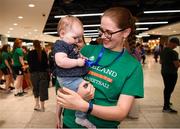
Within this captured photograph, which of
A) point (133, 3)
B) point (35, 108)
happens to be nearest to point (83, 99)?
point (35, 108)

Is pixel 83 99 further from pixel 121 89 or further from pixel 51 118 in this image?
pixel 51 118

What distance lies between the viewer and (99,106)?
5.11ft

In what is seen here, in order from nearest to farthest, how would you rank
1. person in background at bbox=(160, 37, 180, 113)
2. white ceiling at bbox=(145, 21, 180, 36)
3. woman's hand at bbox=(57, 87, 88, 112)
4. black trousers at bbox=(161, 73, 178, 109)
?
woman's hand at bbox=(57, 87, 88, 112) < person in background at bbox=(160, 37, 180, 113) < black trousers at bbox=(161, 73, 178, 109) < white ceiling at bbox=(145, 21, 180, 36)

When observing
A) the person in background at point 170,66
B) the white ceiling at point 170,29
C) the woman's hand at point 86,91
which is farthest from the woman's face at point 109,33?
the white ceiling at point 170,29

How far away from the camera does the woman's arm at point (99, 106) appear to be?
4.99 ft

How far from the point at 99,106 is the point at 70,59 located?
16.0 inches

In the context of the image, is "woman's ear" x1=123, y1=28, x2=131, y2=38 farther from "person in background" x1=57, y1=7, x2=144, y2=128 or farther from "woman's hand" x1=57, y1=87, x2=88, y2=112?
"woman's hand" x1=57, y1=87, x2=88, y2=112

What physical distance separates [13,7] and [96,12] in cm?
743

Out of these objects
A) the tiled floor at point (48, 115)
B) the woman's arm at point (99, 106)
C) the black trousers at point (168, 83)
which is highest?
the woman's arm at point (99, 106)

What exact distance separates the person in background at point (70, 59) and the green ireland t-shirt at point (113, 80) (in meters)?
0.06

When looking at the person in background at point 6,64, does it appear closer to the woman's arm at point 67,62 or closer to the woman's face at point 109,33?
the woman's arm at point 67,62

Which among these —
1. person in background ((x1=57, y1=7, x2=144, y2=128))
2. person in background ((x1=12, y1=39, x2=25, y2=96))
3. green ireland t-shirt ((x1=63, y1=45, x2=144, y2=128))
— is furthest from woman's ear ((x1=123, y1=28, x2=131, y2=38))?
person in background ((x1=12, y1=39, x2=25, y2=96))

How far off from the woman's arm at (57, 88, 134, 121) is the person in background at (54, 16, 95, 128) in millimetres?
180

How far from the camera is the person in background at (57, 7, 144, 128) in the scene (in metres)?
1.59
